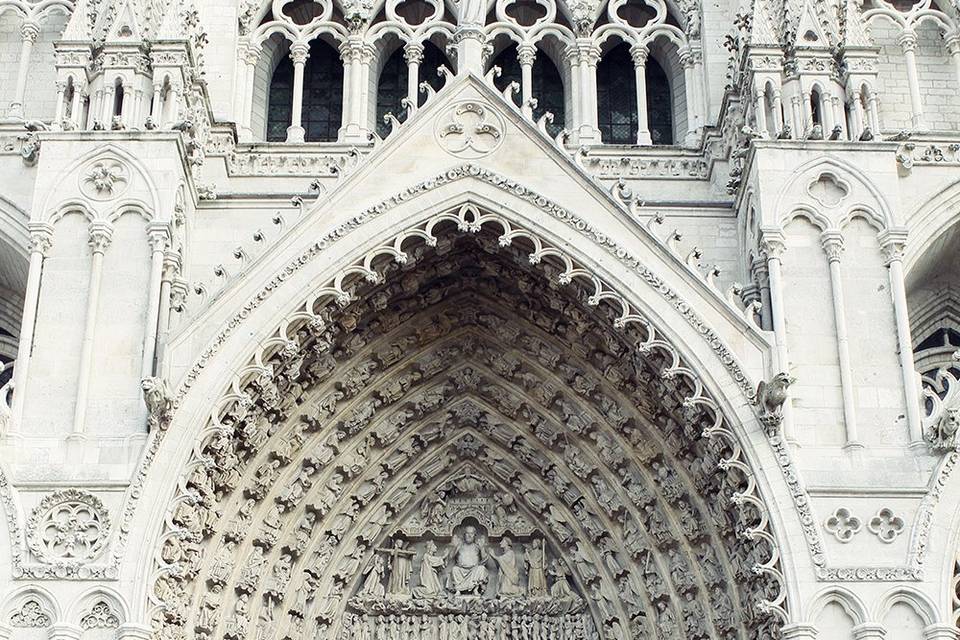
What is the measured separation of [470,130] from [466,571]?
435 cm

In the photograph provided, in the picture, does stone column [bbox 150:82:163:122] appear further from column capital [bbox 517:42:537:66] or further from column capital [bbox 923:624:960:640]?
column capital [bbox 923:624:960:640]

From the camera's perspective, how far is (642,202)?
1641cm

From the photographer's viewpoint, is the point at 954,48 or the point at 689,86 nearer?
the point at 954,48

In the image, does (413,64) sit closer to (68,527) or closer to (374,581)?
(374,581)

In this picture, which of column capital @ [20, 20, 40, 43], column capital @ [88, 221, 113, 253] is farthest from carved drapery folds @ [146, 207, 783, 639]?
column capital @ [20, 20, 40, 43]

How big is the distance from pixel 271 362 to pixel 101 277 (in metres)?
1.68

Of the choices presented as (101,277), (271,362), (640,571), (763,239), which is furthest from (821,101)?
(101,277)

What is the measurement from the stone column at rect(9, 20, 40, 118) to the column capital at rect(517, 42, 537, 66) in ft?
16.6

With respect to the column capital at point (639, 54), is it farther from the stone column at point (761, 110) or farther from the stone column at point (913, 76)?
the stone column at point (913, 76)

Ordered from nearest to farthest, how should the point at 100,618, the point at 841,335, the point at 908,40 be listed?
the point at 100,618 < the point at 841,335 < the point at 908,40

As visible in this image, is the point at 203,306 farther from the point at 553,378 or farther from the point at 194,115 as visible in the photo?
the point at 553,378

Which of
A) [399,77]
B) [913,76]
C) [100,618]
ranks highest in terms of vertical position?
[399,77]

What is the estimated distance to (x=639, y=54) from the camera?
17.8m

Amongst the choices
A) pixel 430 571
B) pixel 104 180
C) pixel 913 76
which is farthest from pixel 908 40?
pixel 104 180
